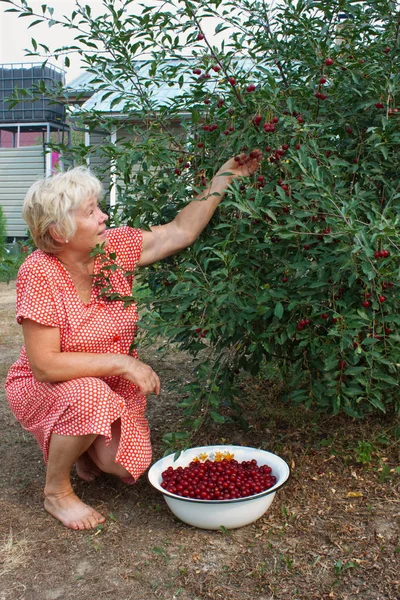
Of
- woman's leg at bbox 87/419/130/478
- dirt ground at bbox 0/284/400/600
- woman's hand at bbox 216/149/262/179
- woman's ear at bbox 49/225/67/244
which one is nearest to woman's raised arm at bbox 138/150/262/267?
woman's hand at bbox 216/149/262/179

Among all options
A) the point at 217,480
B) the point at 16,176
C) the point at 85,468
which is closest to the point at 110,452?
the point at 85,468

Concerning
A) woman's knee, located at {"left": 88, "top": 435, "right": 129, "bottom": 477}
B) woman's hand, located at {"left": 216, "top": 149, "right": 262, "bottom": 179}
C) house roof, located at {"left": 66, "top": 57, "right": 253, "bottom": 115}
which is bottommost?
woman's knee, located at {"left": 88, "top": 435, "right": 129, "bottom": 477}

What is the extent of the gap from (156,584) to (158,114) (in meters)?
2.07

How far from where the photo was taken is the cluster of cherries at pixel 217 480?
2.44 meters

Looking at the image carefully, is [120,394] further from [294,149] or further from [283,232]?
[294,149]

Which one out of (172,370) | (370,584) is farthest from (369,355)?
(172,370)

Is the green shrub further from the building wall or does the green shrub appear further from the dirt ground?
the building wall

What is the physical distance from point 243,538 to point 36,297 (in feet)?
3.71

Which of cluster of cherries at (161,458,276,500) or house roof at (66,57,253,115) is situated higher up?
house roof at (66,57,253,115)

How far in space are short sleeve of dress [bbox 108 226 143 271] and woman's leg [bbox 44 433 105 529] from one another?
0.71 m

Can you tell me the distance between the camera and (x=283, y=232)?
2410 mm

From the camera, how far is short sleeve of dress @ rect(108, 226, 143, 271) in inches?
110

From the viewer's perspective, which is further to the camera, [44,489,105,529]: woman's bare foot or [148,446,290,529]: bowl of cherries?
[44,489,105,529]: woman's bare foot

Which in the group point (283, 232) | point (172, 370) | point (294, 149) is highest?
point (294, 149)
